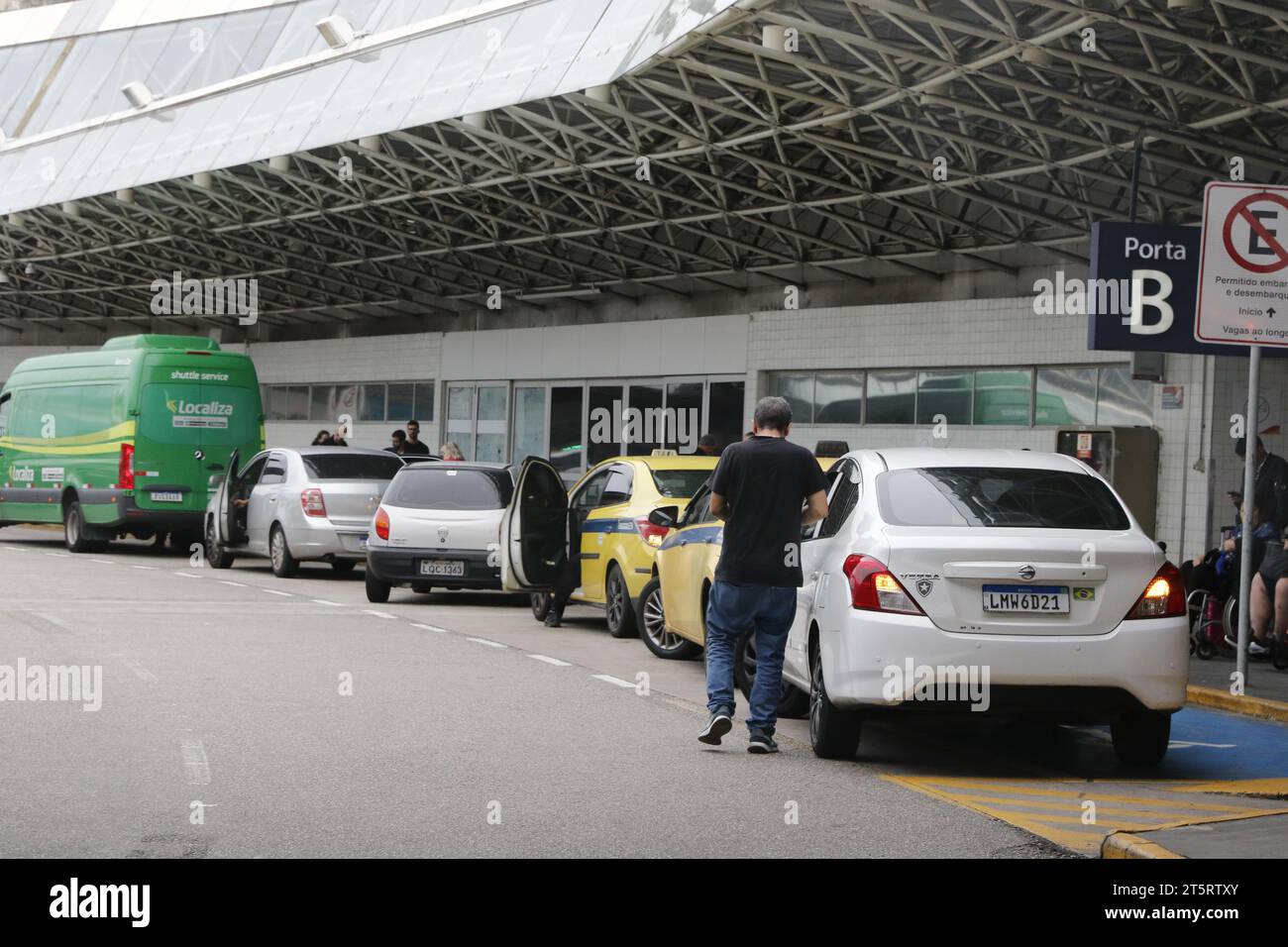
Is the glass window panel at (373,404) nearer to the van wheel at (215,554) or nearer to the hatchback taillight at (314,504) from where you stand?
the van wheel at (215,554)

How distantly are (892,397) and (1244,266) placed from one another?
15019 mm

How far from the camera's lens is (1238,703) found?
11.7 m

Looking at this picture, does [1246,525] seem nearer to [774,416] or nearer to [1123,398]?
[774,416]

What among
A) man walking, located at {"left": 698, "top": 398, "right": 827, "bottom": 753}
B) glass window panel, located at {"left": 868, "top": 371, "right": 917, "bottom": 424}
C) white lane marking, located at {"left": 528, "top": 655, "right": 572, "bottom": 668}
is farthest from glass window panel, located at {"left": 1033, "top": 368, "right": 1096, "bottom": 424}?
man walking, located at {"left": 698, "top": 398, "right": 827, "bottom": 753}

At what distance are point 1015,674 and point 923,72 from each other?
35.8 feet

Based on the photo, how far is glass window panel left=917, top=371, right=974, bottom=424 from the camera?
25344 millimetres

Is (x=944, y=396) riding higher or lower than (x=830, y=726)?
higher

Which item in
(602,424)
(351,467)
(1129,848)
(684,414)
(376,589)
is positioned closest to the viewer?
(1129,848)

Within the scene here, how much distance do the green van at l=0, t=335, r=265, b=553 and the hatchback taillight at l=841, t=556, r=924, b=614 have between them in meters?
18.2

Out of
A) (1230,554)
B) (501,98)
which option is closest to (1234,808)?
(1230,554)

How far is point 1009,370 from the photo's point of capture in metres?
24.6

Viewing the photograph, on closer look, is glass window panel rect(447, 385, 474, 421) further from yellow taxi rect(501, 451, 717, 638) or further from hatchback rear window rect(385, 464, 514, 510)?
yellow taxi rect(501, 451, 717, 638)
